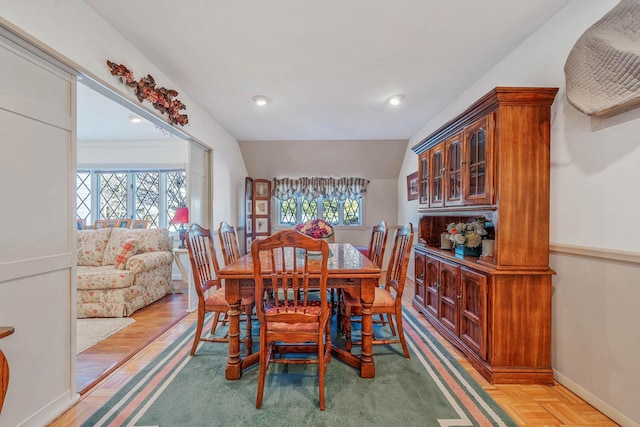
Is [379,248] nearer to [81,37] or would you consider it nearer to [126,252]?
[81,37]

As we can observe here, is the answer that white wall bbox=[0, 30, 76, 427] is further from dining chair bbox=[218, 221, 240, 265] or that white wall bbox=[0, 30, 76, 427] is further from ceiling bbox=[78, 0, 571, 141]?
dining chair bbox=[218, 221, 240, 265]

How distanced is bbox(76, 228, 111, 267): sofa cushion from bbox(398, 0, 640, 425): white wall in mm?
4717

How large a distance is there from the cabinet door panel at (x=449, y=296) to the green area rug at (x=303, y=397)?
312 mm

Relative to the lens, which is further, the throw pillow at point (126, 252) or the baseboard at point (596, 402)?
the throw pillow at point (126, 252)

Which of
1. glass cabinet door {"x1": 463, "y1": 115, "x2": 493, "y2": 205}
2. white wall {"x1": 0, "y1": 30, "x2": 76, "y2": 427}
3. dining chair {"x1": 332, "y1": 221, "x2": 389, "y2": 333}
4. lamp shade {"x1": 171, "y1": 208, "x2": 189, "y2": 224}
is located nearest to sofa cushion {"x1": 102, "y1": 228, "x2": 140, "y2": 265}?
lamp shade {"x1": 171, "y1": 208, "x2": 189, "y2": 224}

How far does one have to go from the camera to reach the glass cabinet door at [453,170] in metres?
2.32

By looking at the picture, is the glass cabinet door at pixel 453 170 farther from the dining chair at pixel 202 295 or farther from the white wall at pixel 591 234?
the dining chair at pixel 202 295

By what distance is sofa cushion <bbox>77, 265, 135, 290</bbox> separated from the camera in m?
2.96

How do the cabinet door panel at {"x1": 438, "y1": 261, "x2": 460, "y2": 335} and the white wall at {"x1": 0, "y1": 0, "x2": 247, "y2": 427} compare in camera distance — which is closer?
the white wall at {"x1": 0, "y1": 0, "x2": 247, "y2": 427}

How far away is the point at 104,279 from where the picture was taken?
9.79ft

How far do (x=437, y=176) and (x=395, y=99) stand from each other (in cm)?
100

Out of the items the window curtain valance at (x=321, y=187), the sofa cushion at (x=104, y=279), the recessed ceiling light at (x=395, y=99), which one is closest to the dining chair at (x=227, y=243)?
the sofa cushion at (x=104, y=279)

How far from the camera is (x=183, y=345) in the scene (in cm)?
234

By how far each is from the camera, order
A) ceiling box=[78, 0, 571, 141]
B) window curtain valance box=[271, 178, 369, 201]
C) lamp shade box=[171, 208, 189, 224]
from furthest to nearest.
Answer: window curtain valance box=[271, 178, 369, 201]
lamp shade box=[171, 208, 189, 224]
ceiling box=[78, 0, 571, 141]
